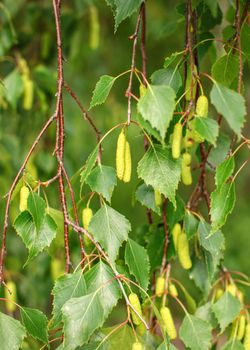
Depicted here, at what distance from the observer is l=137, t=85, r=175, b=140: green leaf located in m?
0.88

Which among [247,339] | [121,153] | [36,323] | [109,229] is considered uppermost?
[121,153]

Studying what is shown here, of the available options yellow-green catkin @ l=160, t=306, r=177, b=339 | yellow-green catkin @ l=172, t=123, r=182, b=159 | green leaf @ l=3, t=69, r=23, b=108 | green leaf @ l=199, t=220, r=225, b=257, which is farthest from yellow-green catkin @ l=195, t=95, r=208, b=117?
green leaf @ l=3, t=69, r=23, b=108

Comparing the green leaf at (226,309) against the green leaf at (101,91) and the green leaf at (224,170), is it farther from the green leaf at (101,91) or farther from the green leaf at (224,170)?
the green leaf at (101,91)

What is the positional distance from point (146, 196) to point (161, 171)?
0.19 m

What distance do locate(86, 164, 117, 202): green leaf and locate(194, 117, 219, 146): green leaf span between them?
164 mm

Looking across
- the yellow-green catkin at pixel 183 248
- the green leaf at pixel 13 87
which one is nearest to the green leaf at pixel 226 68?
the yellow-green catkin at pixel 183 248

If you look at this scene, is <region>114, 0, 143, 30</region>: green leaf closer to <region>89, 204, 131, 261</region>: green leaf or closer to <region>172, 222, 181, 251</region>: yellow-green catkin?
<region>89, 204, 131, 261</region>: green leaf

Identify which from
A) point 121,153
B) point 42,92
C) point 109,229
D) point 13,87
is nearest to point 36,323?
point 109,229

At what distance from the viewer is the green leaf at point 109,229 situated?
0.98m

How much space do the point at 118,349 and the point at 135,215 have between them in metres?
3.70

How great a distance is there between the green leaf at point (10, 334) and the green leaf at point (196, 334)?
313 mm

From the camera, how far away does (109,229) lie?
0.99 meters

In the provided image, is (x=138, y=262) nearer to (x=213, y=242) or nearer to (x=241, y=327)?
(x=213, y=242)

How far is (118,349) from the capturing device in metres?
1.01
